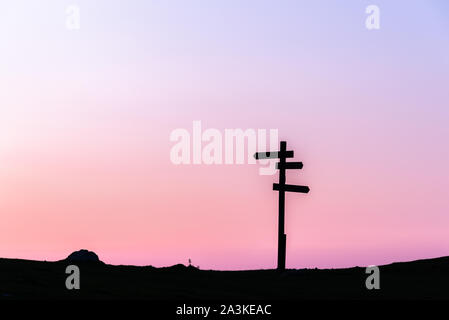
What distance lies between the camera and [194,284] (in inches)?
922

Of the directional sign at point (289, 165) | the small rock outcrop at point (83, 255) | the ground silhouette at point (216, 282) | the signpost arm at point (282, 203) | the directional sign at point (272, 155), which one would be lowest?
the ground silhouette at point (216, 282)

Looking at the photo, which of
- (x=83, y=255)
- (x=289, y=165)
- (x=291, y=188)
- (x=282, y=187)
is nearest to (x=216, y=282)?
(x=282, y=187)

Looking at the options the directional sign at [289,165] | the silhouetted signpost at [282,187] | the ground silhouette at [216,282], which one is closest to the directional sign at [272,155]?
the silhouetted signpost at [282,187]

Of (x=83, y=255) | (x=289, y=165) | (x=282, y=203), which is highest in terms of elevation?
(x=289, y=165)

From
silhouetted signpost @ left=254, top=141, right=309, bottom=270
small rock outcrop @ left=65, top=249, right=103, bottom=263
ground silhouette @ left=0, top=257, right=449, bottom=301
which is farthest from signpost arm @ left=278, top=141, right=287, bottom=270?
small rock outcrop @ left=65, top=249, right=103, bottom=263

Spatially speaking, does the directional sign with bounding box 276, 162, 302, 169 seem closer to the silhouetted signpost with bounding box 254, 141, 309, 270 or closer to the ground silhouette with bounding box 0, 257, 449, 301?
the silhouetted signpost with bounding box 254, 141, 309, 270

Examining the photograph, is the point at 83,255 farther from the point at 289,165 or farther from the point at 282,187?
the point at 289,165

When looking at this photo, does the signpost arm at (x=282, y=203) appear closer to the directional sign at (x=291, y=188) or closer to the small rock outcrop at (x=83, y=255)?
the directional sign at (x=291, y=188)

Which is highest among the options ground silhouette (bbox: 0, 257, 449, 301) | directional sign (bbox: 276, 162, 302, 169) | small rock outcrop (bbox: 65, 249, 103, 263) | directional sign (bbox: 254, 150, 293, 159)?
directional sign (bbox: 254, 150, 293, 159)

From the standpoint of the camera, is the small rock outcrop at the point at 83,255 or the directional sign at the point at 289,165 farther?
the small rock outcrop at the point at 83,255

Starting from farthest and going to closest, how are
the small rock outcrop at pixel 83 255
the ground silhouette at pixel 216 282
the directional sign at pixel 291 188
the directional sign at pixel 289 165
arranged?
1. the small rock outcrop at pixel 83 255
2. the directional sign at pixel 291 188
3. the directional sign at pixel 289 165
4. the ground silhouette at pixel 216 282

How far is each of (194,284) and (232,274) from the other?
4783mm

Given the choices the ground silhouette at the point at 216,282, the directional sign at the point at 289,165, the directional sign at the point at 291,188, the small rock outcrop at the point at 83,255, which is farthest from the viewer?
the small rock outcrop at the point at 83,255
